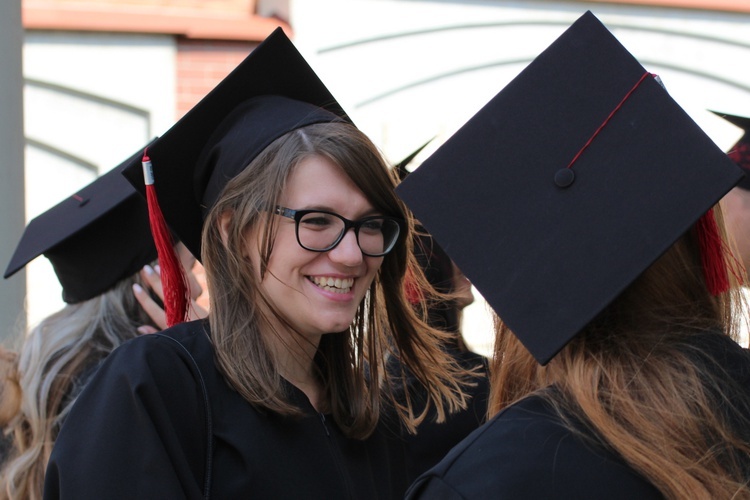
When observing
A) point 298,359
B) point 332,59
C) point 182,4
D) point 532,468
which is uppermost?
point 182,4

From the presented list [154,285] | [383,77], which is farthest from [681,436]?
[383,77]

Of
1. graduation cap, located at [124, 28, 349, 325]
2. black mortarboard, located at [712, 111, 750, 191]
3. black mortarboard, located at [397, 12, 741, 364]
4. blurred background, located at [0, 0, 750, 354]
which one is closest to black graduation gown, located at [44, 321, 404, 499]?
graduation cap, located at [124, 28, 349, 325]

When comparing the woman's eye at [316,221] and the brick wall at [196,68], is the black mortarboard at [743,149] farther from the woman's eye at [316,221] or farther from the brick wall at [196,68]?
the brick wall at [196,68]

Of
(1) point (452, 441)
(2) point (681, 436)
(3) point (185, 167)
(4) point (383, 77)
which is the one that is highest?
(4) point (383, 77)

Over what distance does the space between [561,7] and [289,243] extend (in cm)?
585

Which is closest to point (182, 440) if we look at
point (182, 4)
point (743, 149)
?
point (743, 149)

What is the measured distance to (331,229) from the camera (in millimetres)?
1988

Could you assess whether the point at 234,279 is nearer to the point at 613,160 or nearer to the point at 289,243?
the point at 289,243

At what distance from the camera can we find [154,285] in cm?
275

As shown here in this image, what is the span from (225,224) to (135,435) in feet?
1.81

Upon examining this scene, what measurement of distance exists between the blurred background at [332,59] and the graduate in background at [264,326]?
299cm

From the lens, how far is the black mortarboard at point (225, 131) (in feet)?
6.83

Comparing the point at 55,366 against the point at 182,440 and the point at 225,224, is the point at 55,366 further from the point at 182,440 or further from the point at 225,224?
the point at 182,440

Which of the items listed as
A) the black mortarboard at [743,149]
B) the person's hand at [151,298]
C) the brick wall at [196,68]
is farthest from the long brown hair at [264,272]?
the brick wall at [196,68]
